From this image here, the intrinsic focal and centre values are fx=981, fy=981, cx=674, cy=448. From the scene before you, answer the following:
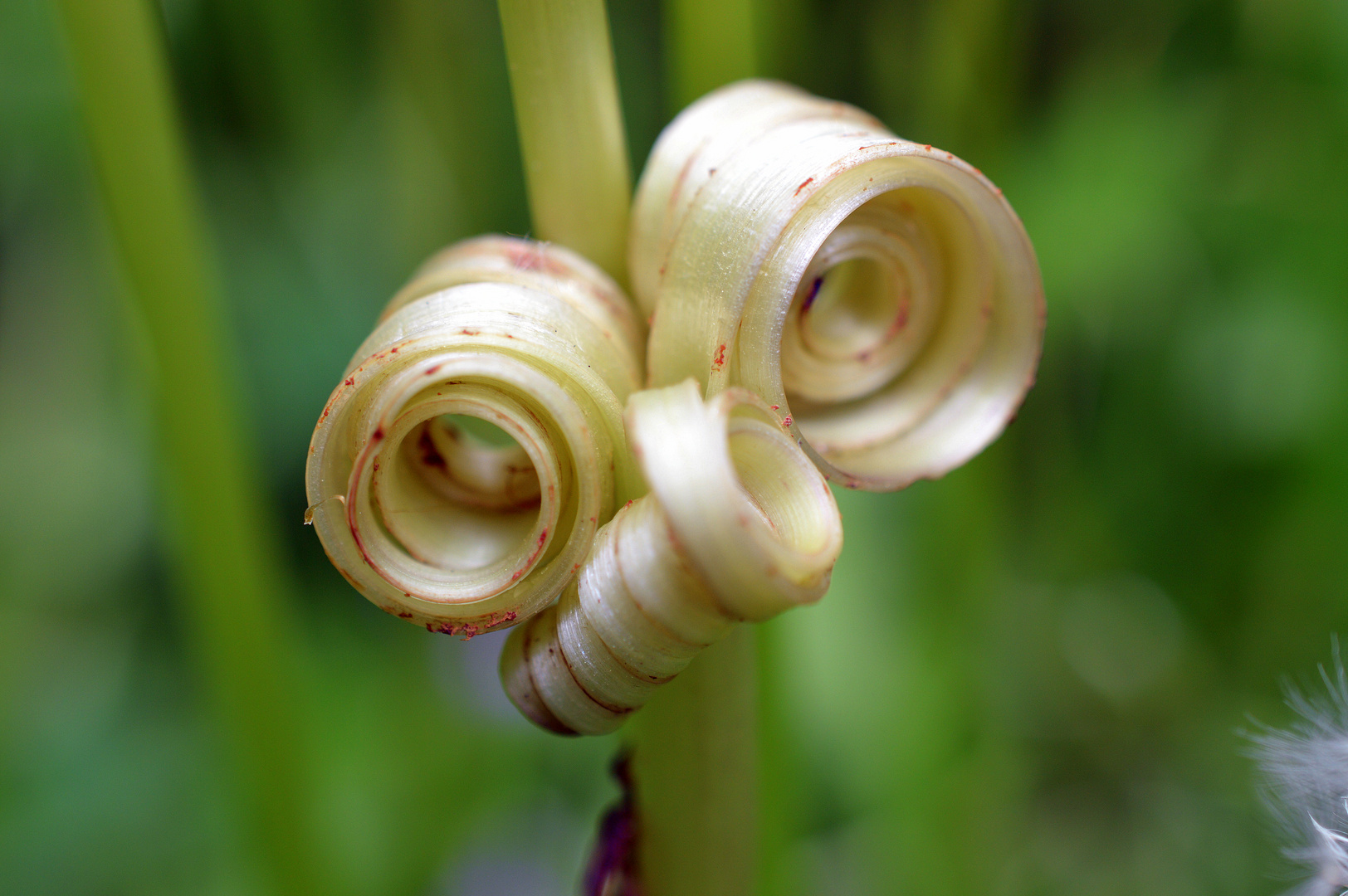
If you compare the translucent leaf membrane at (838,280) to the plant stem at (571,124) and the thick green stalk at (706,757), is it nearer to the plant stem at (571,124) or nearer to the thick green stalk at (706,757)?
the plant stem at (571,124)

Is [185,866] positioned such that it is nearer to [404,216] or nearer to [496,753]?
[496,753]

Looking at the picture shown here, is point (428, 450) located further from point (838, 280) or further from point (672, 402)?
point (838, 280)

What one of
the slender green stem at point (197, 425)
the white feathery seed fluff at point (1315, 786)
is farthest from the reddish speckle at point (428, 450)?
the white feathery seed fluff at point (1315, 786)

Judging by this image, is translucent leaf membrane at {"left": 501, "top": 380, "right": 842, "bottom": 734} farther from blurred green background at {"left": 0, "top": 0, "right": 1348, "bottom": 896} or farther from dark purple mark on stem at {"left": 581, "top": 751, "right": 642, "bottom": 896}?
blurred green background at {"left": 0, "top": 0, "right": 1348, "bottom": 896}

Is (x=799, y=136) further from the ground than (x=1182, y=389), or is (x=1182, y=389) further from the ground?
(x=799, y=136)

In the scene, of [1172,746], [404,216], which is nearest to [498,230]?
[404,216]

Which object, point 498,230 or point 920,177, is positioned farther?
point 498,230

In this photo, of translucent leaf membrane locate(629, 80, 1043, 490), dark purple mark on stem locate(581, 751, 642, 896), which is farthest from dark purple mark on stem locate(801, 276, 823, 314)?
dark purple mark on stem locate(581, 751, 642, 896)
